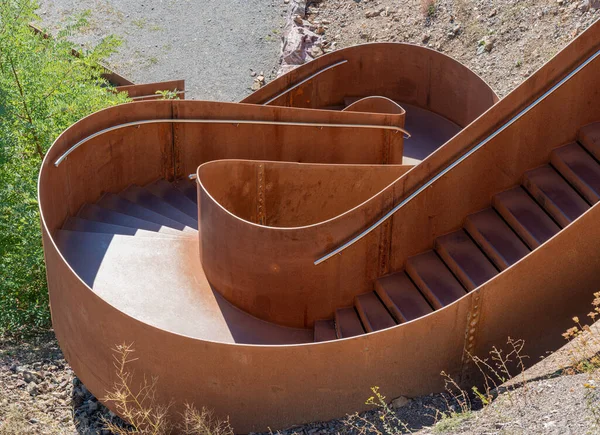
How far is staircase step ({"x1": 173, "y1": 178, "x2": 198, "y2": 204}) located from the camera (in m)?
9.96

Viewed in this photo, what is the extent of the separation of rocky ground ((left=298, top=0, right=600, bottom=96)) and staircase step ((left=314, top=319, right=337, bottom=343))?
662cm

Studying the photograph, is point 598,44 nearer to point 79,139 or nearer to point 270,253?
point 270,253

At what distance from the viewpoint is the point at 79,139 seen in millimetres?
8680

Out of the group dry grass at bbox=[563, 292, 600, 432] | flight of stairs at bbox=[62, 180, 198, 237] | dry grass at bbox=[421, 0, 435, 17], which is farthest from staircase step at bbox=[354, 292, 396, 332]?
dry grass at bbox=[421, 0, 435, 17]

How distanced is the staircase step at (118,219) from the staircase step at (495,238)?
3.11 metres

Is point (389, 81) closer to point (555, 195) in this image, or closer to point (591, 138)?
point (591, 138)

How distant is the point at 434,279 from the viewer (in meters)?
8.08

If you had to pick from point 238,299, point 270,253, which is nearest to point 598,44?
point 270,253

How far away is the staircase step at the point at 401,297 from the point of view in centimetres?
787

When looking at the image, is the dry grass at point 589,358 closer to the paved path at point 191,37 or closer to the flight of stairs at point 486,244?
the flight of stairs at point 486,244

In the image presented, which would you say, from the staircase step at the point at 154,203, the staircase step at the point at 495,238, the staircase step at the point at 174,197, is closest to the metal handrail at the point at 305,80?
the staircase step at the point at 174,197

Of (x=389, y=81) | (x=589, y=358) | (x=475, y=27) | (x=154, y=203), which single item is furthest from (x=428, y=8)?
(x=589, y=358)

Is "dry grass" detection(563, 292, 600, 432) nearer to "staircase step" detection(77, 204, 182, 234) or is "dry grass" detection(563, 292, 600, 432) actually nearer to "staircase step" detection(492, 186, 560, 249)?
"staircase step" detection(492, 186, 560, 249)

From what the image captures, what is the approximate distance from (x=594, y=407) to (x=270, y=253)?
327cm
